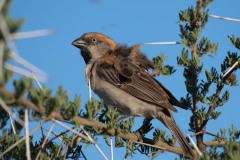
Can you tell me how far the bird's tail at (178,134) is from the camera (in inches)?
164

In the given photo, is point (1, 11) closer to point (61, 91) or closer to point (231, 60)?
point (61, 91)

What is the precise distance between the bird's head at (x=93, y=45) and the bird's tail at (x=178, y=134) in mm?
2062

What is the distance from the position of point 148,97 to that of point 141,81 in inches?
11.8

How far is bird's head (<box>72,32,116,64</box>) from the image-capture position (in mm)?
7250

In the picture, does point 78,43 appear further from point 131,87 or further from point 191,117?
point 191,117

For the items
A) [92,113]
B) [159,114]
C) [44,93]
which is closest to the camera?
[44,93]

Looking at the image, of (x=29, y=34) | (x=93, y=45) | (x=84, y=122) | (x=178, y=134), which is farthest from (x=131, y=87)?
(x=29, y=34)

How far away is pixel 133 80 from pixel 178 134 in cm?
134

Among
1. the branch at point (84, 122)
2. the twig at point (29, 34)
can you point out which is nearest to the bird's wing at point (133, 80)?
the branch at point (84, 122)

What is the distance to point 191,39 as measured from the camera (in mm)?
4020

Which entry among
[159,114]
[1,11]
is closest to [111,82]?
[159,114]

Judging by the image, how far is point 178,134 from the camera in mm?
5062

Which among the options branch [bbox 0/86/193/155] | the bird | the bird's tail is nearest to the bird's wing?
the bird

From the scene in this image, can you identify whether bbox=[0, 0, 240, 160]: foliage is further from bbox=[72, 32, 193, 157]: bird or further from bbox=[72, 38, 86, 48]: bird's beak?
bbox=[72, 38, 86, 48]: bird's beak
